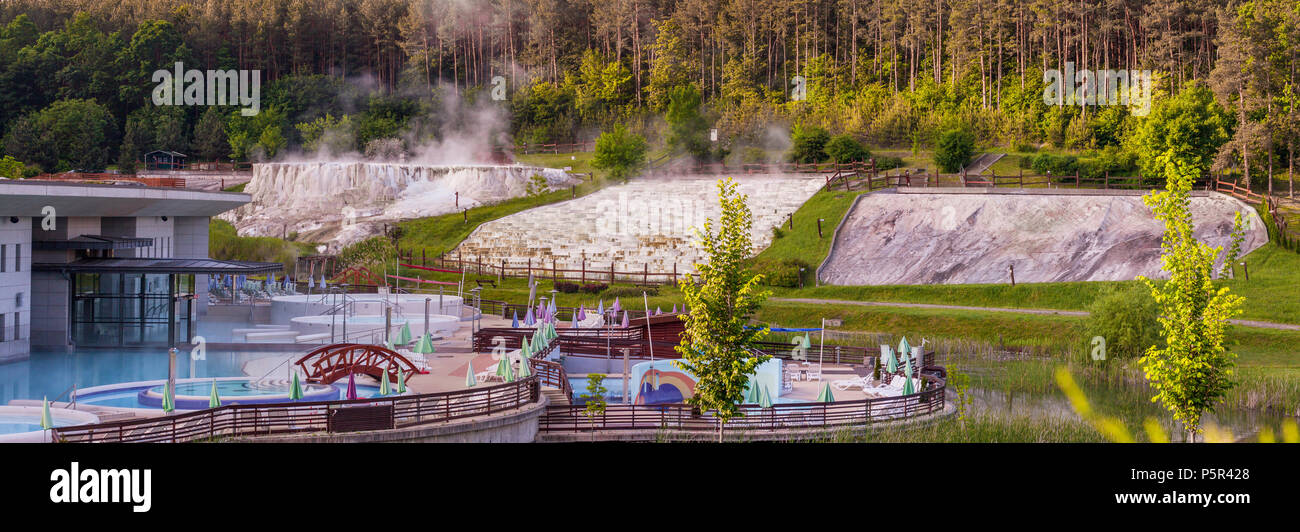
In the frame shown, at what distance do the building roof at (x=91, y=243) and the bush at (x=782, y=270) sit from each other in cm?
2450

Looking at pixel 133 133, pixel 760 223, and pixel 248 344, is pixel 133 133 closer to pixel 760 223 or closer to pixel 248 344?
pixel 760 223

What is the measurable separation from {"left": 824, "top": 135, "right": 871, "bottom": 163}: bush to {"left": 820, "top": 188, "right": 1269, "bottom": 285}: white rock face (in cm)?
1291

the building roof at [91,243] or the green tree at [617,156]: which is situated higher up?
the green tree at [617,156]

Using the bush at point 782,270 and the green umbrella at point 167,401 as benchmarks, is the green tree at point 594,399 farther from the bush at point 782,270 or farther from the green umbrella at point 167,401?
the bush at point 782,270

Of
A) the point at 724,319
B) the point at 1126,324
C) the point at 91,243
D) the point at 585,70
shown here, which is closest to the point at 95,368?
the point at 91,243

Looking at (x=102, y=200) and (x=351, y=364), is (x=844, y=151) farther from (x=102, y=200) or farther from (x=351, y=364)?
(x=351, y=364)

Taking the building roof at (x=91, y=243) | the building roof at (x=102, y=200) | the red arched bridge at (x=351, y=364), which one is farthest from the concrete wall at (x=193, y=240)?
the red arched bridge at (x=351, y=364)

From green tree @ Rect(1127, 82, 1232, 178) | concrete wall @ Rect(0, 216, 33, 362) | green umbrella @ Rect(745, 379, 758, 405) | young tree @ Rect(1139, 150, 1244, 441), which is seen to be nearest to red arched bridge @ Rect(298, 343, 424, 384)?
green umbrella @ Rect(745, 379, 758, 405)

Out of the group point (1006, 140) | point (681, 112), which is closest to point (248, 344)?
point (681, 112)

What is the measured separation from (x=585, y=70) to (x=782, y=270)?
176ft

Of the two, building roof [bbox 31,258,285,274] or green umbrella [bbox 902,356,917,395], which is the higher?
building roof [bbox 31,258,285,274]

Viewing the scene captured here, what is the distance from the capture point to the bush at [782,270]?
48469mm

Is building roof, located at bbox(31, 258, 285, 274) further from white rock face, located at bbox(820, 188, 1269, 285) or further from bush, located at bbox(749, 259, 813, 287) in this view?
white rock face, located at bbox(820, 188, 1269, 285)

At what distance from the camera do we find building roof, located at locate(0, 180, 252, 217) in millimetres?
28688
